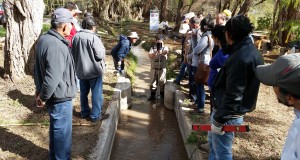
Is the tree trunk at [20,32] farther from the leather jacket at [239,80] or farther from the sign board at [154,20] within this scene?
the sign board at [154,20]

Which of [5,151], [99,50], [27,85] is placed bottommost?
[5,151]

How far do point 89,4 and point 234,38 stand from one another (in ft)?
93.8

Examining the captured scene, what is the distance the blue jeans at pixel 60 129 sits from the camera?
11.6 ft

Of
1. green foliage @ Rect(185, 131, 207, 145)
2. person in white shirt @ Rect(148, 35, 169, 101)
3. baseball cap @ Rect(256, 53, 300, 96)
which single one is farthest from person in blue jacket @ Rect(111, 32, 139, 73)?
baseball cap @ Rect(256, 53, 300, 96)

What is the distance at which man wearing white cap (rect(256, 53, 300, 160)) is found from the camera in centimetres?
165

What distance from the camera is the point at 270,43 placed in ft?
42.3

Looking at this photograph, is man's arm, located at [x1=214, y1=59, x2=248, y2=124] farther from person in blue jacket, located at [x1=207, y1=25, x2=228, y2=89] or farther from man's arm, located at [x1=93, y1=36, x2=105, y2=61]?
man's arm, located at [x1=93, y1=36, x2=105, y2=61]

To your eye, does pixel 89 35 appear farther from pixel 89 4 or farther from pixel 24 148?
pixel 89 4

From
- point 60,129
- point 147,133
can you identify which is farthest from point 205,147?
point 60,129

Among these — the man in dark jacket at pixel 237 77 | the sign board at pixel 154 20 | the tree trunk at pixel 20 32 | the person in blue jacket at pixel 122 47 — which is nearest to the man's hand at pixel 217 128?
the man in dark jacket at pixel 237 77

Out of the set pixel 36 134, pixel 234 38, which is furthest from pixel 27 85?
pixel 234 38

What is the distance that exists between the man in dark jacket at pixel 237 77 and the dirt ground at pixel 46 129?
5.58ft

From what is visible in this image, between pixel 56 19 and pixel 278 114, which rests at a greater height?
pixel 56 19

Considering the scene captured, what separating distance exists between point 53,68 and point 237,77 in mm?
1955
